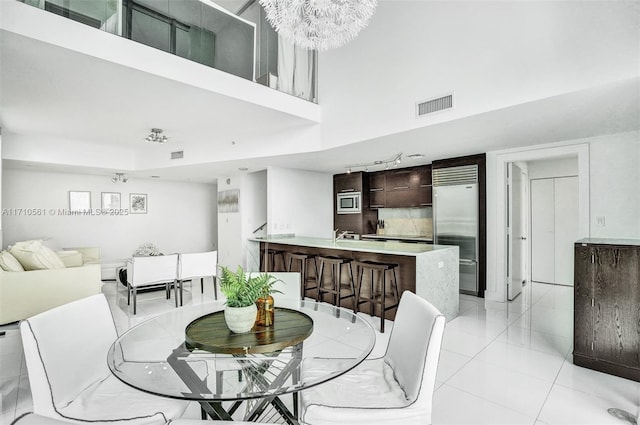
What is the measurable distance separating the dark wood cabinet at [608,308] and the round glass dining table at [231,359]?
7.36 feet

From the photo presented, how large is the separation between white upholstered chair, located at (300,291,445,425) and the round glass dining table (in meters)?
0.10

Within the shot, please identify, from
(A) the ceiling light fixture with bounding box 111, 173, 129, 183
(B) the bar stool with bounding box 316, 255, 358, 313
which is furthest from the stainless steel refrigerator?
(A) the ceiling light fixture with bounding box 111, 173, 129, 183

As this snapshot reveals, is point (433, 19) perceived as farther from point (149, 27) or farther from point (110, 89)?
point (110, 89)

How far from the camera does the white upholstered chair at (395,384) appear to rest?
4.55ft

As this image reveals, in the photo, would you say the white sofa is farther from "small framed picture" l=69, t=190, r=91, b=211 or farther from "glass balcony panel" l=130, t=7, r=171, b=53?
"small framed picture" l=69, t=190, r=91, b=211

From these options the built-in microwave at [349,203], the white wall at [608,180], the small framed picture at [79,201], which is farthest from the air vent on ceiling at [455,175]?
the small framed picture at [79,201]

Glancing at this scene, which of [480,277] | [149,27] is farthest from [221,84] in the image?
[480,277]

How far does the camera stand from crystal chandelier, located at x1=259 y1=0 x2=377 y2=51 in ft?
6.81

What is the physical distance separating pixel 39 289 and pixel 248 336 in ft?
12.3

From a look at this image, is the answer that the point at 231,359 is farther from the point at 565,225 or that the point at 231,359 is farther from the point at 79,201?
the point at 79,201

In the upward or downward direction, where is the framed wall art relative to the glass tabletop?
upward

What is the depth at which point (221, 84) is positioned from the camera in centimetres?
366

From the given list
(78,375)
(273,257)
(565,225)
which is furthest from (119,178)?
(565,225)

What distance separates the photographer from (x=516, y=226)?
17.1 feet
